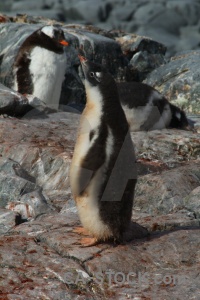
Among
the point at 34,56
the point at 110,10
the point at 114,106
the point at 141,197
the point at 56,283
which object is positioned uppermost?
the point at 110,10

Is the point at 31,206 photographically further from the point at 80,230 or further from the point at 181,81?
the point at 181,81

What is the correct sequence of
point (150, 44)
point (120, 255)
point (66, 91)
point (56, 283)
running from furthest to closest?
point (150, 44) → point (66, 91) → point (120, 255) → point (56, 283)

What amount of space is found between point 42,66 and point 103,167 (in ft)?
17.0

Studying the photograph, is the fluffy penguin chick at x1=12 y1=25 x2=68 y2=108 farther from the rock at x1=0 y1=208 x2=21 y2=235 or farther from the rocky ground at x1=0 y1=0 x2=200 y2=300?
the rock at x1=0 y1=208 x2=21 y2=235

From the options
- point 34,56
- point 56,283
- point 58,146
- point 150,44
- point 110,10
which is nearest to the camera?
point 56,283

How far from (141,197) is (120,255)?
190cm

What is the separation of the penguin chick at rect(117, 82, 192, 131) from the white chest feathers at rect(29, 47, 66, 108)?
4.28 ft

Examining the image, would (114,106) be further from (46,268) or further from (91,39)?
(91,39)

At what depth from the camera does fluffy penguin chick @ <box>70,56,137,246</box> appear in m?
4.77

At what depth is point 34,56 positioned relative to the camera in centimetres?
970

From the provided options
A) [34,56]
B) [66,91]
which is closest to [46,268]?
[34,56]

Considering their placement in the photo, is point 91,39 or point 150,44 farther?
point 150,44

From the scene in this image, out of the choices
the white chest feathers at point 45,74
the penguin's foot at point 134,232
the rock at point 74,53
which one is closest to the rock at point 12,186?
the penguin's foot at point 134,232

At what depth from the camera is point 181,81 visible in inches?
444
